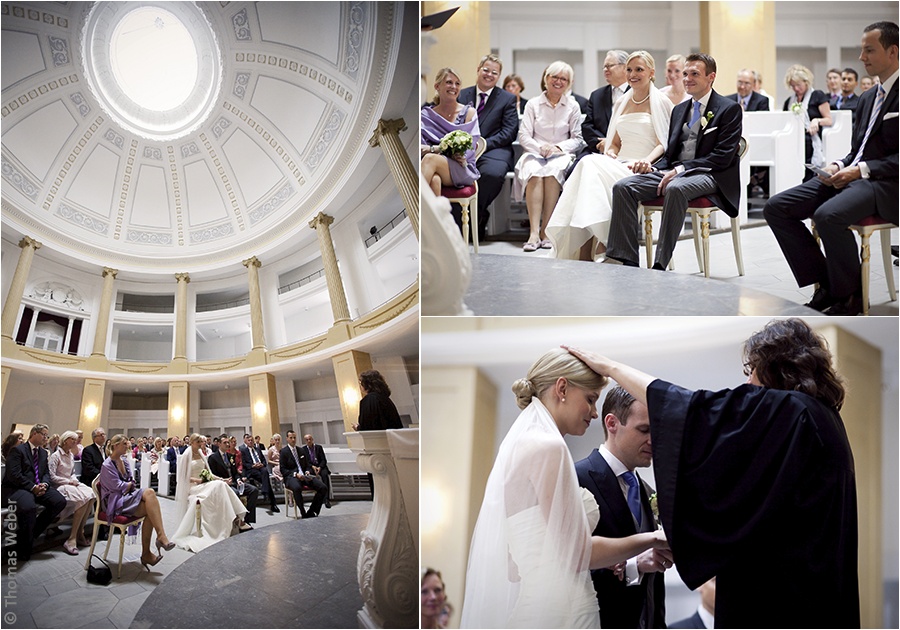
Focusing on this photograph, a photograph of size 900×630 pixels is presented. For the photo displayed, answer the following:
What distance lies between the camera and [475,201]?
10.0 ft

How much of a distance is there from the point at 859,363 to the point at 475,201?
1.73 meters

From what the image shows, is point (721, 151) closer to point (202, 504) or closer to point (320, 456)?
point (320, 456)

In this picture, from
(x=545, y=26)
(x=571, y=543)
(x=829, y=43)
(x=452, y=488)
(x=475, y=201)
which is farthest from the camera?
(x=545, y=26)

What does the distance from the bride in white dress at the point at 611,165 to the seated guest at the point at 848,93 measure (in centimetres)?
89

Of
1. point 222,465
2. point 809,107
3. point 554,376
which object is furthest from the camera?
point 809,107

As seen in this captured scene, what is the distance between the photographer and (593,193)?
3.00 metres

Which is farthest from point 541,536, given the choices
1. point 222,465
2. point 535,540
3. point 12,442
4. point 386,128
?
point 12,442

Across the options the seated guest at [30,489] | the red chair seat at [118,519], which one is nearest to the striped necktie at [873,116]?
the red chair seat at [118,519]

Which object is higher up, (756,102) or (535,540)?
(756,102)

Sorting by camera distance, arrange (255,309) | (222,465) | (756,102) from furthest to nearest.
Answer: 1. (756,102)
2. (255,309)
3. (222,465)

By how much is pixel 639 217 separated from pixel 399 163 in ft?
3.45

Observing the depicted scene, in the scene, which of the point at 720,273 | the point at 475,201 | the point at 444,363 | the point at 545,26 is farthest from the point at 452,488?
the point at 545,26

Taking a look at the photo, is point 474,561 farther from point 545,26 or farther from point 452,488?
point 545,26

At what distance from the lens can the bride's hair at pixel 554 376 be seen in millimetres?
2685
